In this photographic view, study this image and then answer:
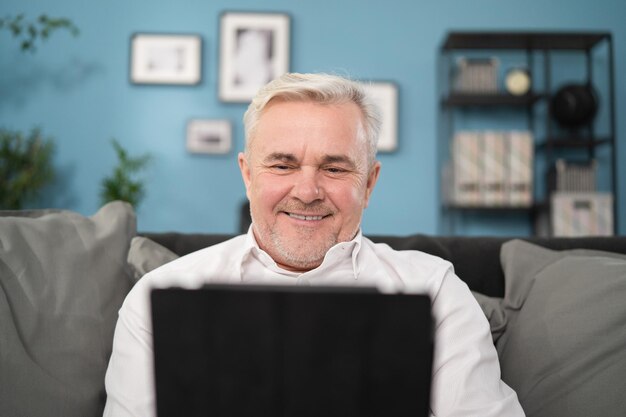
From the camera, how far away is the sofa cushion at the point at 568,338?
101cm

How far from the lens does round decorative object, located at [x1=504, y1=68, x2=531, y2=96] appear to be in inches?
146

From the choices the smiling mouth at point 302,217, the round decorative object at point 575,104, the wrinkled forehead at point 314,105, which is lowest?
the smiling mouth at point 302,217

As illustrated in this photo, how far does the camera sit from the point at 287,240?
3.83 ft

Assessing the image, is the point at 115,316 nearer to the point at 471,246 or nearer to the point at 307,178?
the point at 307,178

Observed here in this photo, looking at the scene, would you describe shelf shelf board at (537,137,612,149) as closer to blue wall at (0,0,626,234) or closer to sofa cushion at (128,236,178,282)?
blue wall at (0,0,626,234)

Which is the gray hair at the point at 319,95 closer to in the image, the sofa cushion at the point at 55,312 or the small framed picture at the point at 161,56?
the sofa cushion at the point at 55,312

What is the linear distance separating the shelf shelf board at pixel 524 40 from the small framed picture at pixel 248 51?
→ 112cm

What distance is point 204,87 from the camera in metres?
3.84

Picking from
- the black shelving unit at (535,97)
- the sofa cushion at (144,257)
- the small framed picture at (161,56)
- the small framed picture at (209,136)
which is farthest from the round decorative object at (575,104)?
the sofa cushion at (144,257)

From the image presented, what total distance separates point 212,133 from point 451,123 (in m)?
1.65

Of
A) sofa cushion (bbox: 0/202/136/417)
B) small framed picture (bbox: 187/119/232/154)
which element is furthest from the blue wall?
sofa cushion (bbox: 0/202/136/417)

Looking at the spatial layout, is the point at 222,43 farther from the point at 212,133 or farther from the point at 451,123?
the point at 451,123

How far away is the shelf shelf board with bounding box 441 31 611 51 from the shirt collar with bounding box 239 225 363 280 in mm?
2779

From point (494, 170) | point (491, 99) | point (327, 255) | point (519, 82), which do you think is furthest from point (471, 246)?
point (519, 82)
